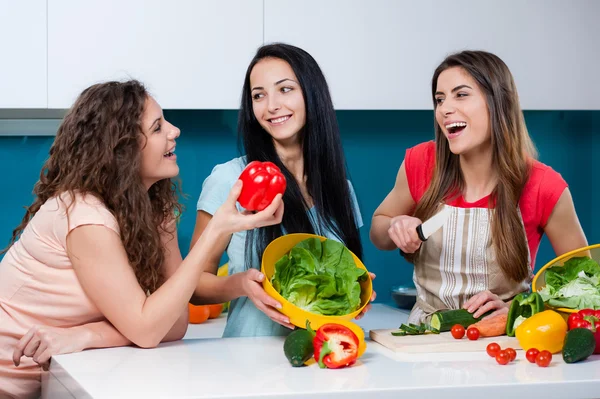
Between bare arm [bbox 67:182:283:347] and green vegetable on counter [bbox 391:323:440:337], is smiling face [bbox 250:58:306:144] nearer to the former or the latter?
bare arm [bbox 67:182:283:347]

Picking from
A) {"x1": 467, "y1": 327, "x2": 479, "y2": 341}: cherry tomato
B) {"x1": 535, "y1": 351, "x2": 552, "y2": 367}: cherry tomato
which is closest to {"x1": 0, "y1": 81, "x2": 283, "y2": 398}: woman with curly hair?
{"x1": 467, "y1": 327, "x2": 479, "y2": 341}: cherry tomato

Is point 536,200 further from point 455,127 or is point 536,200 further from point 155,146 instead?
point 155,146

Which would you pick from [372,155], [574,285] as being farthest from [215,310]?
[574,285]

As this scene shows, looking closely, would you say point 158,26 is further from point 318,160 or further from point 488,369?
point 488,369

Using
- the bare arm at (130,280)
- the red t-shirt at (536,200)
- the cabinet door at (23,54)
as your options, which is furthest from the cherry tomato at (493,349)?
the cabinet door at (23,54)

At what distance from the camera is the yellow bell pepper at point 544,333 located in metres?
1.47

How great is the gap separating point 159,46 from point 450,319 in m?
1.42

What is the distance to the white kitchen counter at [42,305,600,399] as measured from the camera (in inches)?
48.7

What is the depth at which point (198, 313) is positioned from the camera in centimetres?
277

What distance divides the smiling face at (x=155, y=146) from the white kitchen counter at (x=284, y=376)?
15.6 inches

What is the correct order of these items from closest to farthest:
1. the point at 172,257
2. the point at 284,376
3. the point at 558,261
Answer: the point at 284,376 → the point at 558,261 → the point at 172,257

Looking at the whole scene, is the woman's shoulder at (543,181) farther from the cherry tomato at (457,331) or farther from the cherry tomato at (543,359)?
the cherry tomato at (543,359)

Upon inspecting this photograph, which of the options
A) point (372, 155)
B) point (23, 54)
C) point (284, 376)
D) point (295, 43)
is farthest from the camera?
point (372, 155)

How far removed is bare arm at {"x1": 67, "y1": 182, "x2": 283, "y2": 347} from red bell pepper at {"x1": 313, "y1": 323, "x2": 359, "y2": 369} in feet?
0.83
